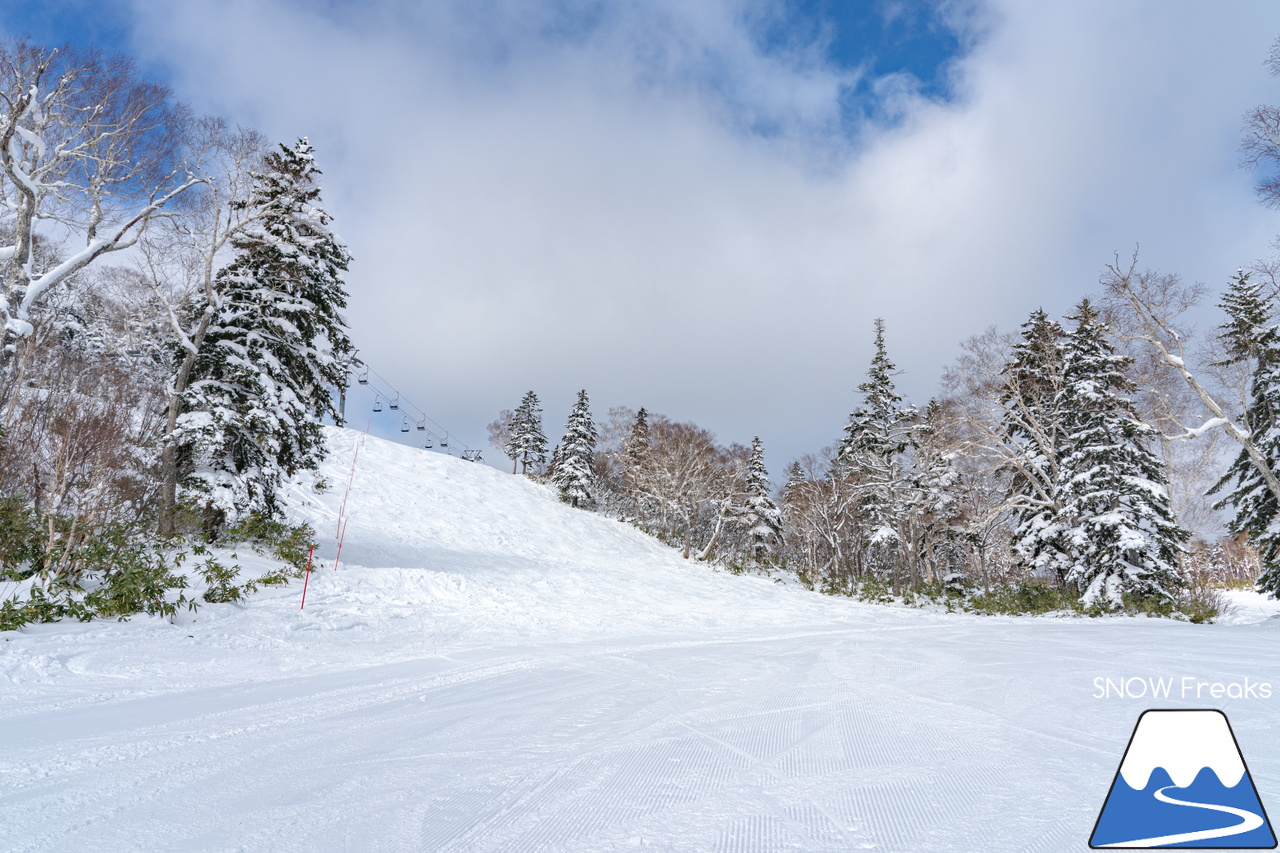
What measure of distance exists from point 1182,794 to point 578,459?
42241 millimetres

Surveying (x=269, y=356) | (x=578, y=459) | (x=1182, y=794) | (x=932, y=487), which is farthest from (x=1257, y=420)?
(x=578, y=459)

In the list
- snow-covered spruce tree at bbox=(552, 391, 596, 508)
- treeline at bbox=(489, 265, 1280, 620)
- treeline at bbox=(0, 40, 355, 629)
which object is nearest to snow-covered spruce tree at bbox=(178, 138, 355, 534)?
treeline at bbox=(0, 40, 355, 629)

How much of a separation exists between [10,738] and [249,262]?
12189 millimetres

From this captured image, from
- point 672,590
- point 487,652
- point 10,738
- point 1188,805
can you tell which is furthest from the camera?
point 672,590

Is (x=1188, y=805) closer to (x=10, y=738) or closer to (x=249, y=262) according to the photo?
(x=10, y=738)

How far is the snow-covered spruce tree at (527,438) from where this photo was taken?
60500 millimetres

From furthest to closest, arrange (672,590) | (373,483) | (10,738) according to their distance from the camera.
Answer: (373,483) < (672,590) < (10,738)

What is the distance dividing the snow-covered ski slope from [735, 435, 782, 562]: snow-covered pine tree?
29.7 m

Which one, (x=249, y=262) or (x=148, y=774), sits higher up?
(x=249, y=262)

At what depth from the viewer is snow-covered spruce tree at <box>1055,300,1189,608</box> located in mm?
15414

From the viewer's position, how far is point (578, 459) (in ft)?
143

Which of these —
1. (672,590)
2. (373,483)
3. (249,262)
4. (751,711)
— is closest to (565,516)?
(373,483)

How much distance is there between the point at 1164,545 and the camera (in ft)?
51.9

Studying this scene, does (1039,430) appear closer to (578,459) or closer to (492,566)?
(492,566)
